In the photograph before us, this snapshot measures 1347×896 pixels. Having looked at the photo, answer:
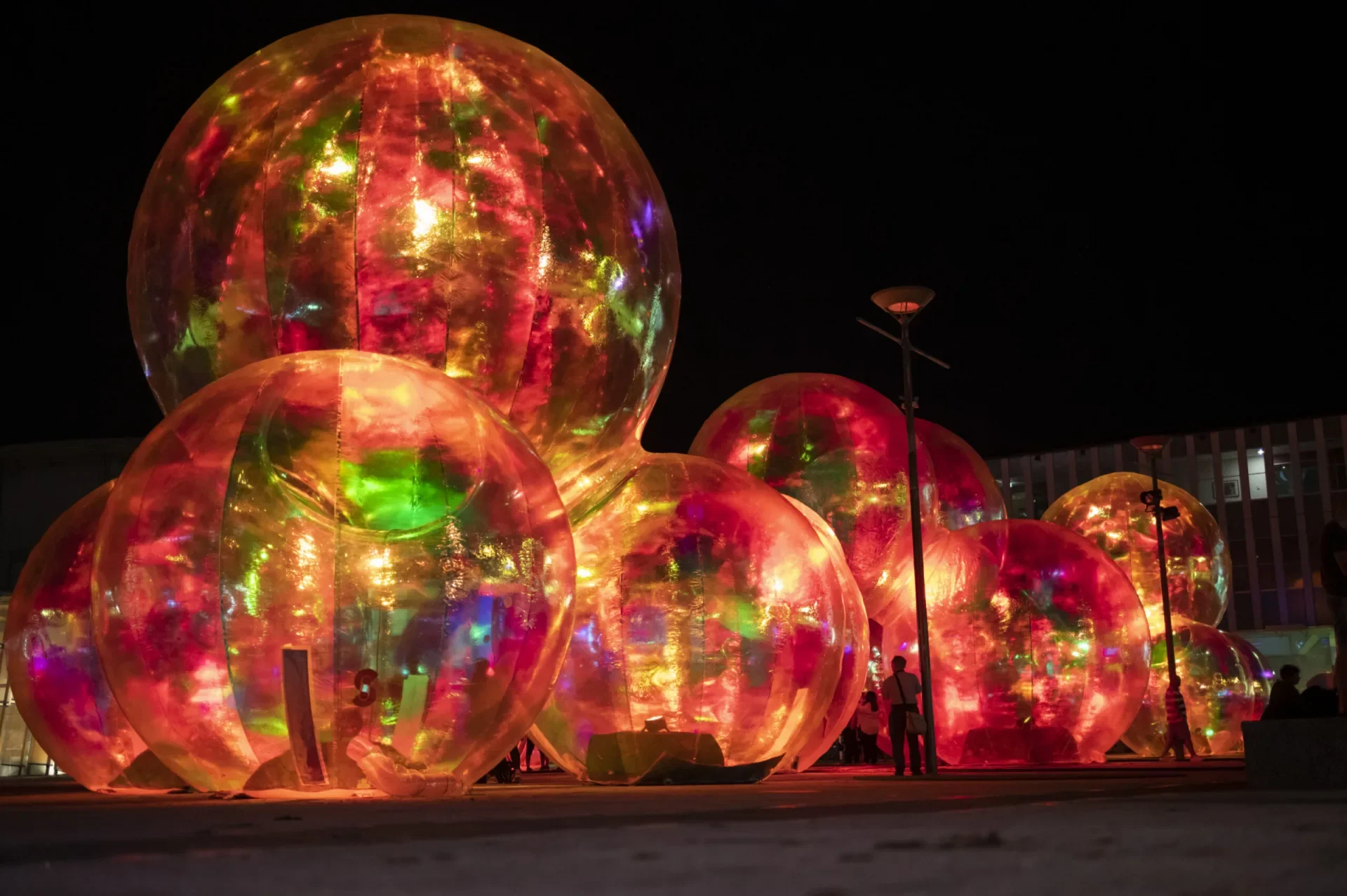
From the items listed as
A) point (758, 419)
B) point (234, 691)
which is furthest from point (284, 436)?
point (758, 419)

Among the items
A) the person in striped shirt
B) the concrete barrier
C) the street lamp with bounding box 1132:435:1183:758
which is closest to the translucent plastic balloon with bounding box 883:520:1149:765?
the person in striped shirt

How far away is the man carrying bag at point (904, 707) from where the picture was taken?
53.1 ft

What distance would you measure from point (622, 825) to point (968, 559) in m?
11.9

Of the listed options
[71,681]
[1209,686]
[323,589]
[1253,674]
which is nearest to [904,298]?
[323,589]

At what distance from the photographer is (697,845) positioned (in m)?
5.61

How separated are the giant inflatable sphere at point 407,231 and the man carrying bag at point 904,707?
17.3 ft

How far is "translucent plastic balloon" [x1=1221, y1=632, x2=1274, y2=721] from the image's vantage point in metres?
25.1

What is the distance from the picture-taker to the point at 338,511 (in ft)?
32.9

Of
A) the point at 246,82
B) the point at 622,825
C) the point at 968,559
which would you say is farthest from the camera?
the point at 968,559

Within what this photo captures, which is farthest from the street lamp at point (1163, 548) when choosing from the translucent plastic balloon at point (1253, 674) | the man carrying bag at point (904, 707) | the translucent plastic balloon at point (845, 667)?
the translucent plastic balloon at point (845, 667)

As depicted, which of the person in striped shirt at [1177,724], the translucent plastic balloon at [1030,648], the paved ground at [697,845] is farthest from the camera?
the person in striped shirt at [1177,724]

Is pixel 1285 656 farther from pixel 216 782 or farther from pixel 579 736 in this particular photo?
pixel 216 782

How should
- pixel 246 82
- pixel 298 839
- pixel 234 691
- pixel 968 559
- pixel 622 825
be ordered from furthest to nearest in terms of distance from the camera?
1. pixel 968 559
2. pixel 246 82
3. pixel 234 691
4. pixel 622 825
5. pixel 298 839

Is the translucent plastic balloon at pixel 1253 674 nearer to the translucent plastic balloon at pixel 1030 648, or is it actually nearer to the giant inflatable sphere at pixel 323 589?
the translucent plastic balloon at pixel 1030 648
